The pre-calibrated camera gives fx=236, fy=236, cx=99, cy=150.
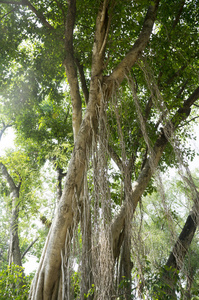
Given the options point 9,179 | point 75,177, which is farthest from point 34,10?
point 9,179

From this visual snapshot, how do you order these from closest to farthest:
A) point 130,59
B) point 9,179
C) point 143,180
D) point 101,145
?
point 101,145
point 130,59
point 143,180
point 9,179

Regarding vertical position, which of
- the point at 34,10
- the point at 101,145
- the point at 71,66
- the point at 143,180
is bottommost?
the point at 101,145

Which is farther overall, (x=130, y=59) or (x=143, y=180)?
(x=143, y=180)

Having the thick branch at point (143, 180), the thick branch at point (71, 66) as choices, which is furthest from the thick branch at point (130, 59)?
the thick branch at point (143, 180)

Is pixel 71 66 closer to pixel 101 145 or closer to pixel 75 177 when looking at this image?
pixel 101 145

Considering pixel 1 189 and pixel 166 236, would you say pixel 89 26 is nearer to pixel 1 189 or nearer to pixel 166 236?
pixel 1 189

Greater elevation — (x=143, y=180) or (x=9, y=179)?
(x=9, y=179)

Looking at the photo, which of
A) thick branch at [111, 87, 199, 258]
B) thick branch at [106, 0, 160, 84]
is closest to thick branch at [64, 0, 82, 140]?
thick branch at [106, 0, 160, 84]

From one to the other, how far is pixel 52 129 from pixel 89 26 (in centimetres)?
225

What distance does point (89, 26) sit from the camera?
4379 mm

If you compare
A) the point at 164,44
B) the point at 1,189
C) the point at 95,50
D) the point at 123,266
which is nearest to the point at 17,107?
the point at 95,50

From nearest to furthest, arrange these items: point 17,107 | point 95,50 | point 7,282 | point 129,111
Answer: point 7,282, point 95,50, point 17,107, point 129,111

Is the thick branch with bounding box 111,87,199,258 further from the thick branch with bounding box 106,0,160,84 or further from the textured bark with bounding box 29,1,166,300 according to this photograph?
the thick branch with bounding box 106,0,160,84

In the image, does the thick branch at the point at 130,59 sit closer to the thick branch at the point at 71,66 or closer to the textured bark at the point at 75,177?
the textured bark at the point at 75,177
